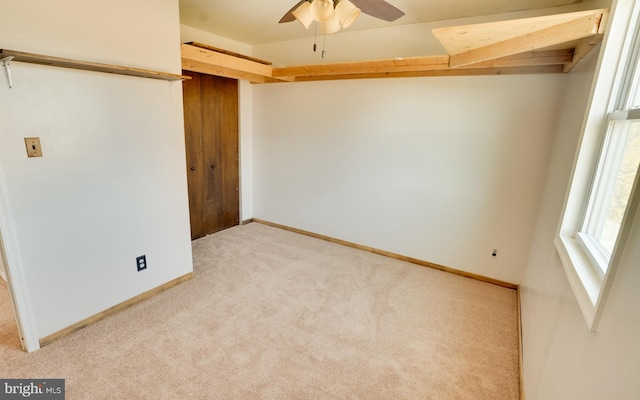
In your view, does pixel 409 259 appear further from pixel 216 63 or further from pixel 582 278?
pixel 216 63

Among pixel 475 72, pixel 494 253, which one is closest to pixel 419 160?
pixel 475 72

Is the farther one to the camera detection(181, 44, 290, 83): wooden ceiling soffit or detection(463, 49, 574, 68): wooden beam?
detection(181, 44, 290, 83): wooden ceiling soffit

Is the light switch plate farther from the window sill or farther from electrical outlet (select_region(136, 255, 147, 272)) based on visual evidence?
the window sill

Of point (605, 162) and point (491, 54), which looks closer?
point (605, 162)

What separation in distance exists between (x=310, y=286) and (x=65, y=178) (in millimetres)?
2068

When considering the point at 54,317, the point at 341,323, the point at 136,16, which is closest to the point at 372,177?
the point at 341,323

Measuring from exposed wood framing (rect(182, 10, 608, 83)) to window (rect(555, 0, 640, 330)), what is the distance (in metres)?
0.19

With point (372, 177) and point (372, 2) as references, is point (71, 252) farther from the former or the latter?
point (372, 177)

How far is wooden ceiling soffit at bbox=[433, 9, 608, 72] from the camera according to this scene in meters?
1.51

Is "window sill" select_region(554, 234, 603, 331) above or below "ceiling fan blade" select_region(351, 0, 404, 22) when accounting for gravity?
below

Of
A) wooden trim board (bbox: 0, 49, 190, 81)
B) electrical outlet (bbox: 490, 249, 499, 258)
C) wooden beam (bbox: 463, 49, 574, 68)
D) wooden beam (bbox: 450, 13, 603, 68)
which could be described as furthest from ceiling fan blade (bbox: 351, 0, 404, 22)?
electrical outlet (bbox: 490, 249, 499, 258)

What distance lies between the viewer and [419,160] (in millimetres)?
3236

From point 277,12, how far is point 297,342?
2873 mm

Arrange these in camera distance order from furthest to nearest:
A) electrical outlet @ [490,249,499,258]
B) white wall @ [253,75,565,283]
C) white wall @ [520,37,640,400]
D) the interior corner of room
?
electrical outlet @ [490,249,499,258] → white wall @ [253,75,565,283] → the interior corner of room → white wall @ [520,37,640,400]
